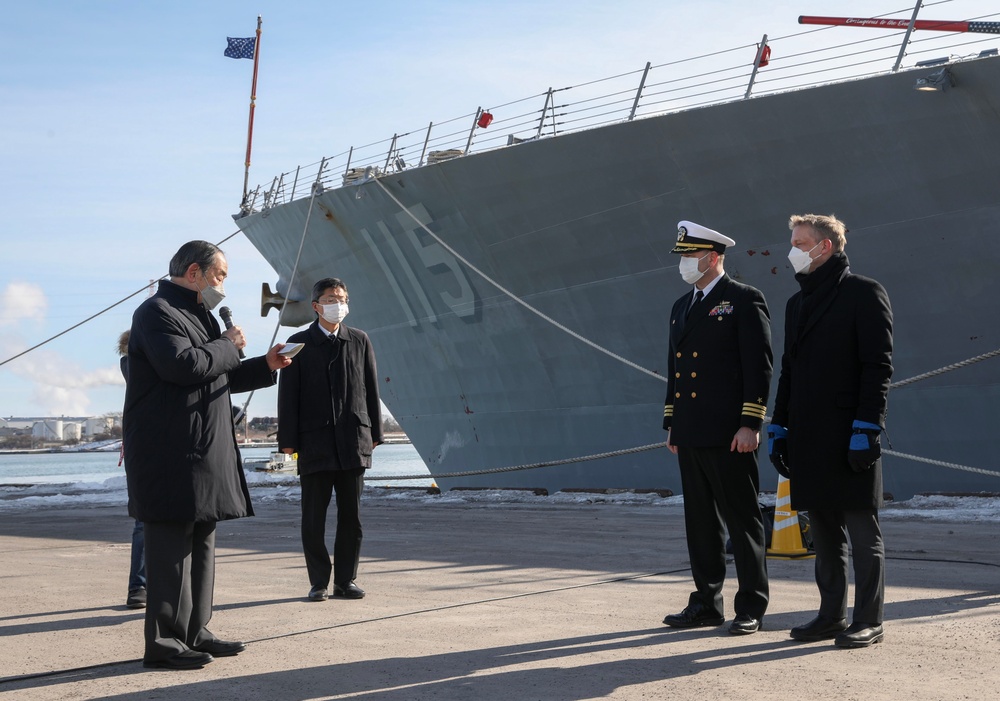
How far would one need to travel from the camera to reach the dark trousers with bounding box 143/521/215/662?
13.1 feet

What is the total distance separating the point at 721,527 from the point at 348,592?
192 centimetres

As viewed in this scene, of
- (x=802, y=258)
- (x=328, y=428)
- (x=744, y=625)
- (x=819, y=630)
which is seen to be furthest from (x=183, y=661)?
(x=802, y=258)

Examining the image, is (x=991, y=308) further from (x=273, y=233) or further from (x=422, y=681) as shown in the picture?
(x=273, y=233)

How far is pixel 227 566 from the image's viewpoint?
6.89m

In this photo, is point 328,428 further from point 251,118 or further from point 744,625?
point 251,118

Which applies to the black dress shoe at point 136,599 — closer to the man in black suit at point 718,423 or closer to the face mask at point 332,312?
the face mask at point 332,312

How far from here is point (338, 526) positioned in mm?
5770

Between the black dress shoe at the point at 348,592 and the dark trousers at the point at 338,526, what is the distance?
0.9 inches

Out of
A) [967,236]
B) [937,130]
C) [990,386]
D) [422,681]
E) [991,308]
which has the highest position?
[937,130]

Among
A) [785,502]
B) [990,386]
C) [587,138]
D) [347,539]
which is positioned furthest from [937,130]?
[347,539]

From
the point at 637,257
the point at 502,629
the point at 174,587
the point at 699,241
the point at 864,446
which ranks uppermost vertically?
the point at 637,257

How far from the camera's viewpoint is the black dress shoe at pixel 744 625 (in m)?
4.37

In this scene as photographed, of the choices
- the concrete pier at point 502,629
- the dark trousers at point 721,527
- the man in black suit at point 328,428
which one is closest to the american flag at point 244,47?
the concrete pier at point 502,629

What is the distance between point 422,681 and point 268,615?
1.63 metres
